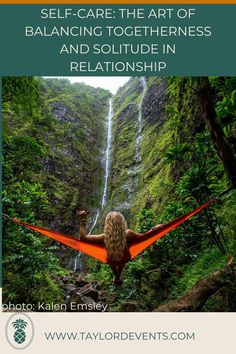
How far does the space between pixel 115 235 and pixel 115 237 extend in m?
0.02

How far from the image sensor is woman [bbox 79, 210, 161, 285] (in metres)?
3.10

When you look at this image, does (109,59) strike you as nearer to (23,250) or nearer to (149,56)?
(149,56)

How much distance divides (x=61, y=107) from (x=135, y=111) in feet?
16.2

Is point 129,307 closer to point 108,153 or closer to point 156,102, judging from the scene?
point 156,102

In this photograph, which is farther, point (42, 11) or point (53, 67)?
point (53, 67)

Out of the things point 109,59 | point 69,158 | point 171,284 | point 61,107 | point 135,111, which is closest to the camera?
point 109,59

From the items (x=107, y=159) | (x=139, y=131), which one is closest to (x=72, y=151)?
(x=107, y=159)

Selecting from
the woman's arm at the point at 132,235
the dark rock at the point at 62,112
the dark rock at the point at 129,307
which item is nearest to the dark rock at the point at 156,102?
the dark rock at the point at 62,112

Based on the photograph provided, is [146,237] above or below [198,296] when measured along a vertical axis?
above

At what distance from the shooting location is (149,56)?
15.1 ft

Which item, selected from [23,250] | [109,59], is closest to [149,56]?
[109,59]

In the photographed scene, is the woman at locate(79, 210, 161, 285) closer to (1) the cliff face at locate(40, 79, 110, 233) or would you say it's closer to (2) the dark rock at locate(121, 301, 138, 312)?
(2) the dark rock at locate(121, 301, 138, 312)

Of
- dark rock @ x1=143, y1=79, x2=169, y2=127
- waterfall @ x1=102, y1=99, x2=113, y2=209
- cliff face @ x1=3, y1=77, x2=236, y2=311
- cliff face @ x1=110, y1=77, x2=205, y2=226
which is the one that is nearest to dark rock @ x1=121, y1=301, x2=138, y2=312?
cliff face @ x1=3, y1=77, x2=236, y2=311
